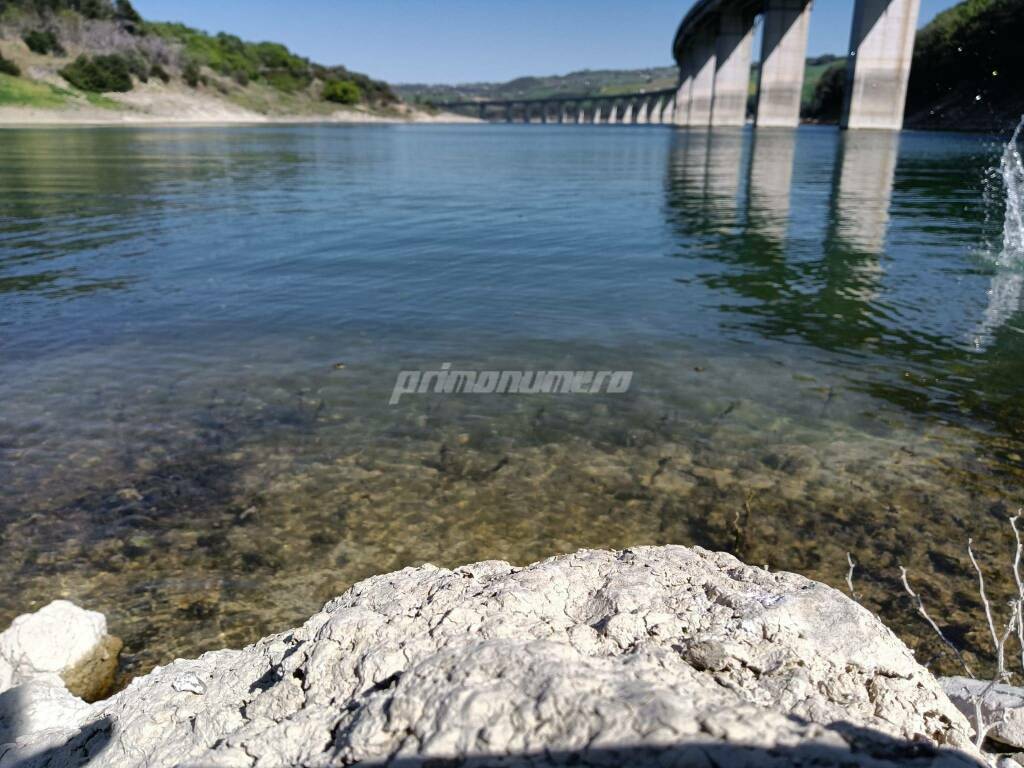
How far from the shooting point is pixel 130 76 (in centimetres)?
10488

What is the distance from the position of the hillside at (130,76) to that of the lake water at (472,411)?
285ft

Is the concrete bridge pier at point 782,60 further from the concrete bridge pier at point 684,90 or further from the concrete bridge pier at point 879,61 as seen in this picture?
the concrete bridge pier at point 684,90

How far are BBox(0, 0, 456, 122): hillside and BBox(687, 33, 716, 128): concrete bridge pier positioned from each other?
79.3 meters

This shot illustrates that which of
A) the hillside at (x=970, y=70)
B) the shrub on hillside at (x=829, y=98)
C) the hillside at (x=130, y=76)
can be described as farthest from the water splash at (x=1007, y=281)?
the shrub on hillside at (x=829, y=98)

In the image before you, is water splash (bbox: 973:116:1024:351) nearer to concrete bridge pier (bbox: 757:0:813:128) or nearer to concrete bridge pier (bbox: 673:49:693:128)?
concrete bridge pier (bbox: 757:0:813:128)

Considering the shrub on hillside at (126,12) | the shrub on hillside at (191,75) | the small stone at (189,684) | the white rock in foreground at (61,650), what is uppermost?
the shrub on hillside at (126,12)

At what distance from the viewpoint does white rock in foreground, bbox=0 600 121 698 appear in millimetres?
4059

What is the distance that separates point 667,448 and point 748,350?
3730 millimetres

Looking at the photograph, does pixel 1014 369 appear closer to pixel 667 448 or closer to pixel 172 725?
pixel 667 448

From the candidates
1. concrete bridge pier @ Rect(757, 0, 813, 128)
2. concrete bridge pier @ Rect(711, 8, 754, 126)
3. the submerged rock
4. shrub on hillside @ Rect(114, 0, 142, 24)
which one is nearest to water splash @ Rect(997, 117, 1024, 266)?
the submerged rock

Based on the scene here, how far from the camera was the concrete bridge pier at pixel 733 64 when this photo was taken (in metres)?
113

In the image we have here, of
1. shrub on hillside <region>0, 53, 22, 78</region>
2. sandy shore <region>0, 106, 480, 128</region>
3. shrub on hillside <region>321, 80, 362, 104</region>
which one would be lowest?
sandy shore <region>0, 106, 480, 128</region>

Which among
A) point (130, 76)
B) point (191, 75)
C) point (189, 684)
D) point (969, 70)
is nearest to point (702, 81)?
point (969, 70)

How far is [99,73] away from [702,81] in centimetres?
9647
